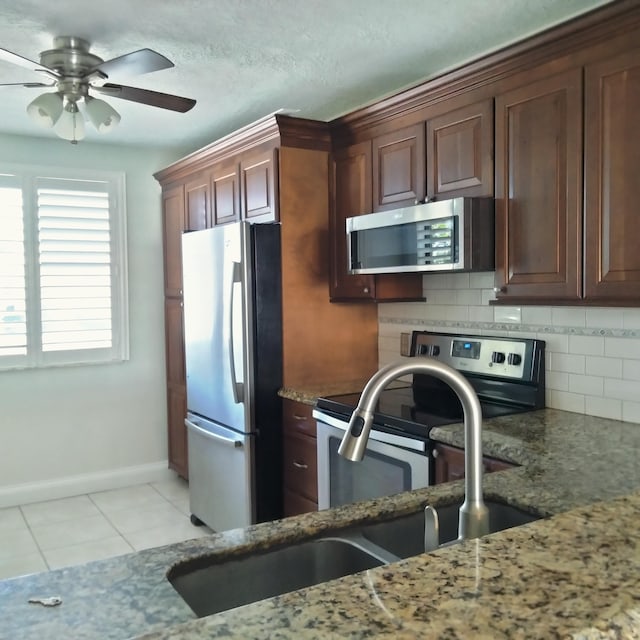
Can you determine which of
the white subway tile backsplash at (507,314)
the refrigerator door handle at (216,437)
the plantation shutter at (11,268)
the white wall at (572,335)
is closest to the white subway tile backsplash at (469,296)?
the white wall at (572,335)

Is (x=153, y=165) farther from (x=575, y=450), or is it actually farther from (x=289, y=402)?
(x=575, y=450)

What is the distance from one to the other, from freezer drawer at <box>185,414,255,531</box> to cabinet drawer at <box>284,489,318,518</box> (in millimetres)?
175

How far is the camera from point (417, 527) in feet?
→ 4.60

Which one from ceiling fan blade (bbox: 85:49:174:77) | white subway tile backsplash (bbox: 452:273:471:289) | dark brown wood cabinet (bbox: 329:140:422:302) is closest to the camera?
ceiling fan blade (bbox: 85:49:174:77)

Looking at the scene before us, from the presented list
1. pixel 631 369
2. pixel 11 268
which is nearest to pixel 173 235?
pixel 11 268

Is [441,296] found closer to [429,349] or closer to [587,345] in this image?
[429,349]

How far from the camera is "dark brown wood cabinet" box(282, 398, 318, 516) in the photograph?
3.07m

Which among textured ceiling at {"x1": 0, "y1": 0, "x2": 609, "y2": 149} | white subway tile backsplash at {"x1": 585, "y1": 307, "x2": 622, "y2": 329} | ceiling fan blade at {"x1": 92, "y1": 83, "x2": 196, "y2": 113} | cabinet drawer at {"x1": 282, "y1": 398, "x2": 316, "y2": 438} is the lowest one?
cabinet drawer at {"x1": 282, "y1": 398, "x2": 316, "y2": 438}

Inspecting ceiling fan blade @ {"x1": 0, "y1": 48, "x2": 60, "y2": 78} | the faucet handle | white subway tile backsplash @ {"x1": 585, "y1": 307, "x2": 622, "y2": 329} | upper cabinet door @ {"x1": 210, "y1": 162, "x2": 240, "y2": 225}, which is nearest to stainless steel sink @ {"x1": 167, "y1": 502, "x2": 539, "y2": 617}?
the faucet handle

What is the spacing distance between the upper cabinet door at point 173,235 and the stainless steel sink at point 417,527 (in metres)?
3.22

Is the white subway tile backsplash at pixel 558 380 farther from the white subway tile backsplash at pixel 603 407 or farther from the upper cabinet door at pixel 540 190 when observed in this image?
the upper cabinet door at pixel 540 190

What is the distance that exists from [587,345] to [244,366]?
160 centimetres

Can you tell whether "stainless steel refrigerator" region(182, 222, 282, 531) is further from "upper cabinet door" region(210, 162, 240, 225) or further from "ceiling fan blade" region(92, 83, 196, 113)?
"ceiling fan blade" region(92, 83, 196, 113)

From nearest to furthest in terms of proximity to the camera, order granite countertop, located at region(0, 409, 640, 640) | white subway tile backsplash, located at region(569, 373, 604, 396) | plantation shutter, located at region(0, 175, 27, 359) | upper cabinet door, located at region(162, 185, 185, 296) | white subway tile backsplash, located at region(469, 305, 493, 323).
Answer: granite countertop, located at region(0, 409, 640, 640), white subway tile backsplash, located at region(569, 373, 604, 396), white subway tile backsplash, located at region(469, 305, 493, 323), plantation shutter, located at region(0, 175, 27, 359), upper cabinet door, located at region(162, 185, 185, 296)
